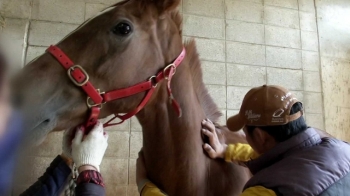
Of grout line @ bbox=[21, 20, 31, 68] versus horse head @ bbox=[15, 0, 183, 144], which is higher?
grout line @ bbox=[21, 20, 31, 68]

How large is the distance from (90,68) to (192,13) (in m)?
1.91

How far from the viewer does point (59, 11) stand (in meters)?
2.62

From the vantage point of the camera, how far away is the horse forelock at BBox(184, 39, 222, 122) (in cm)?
157

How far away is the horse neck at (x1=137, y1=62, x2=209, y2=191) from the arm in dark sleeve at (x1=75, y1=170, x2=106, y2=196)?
32 cm

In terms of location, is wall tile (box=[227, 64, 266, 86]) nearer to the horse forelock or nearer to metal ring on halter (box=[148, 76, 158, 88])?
the horse forelock

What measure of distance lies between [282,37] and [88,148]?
8.32 feet

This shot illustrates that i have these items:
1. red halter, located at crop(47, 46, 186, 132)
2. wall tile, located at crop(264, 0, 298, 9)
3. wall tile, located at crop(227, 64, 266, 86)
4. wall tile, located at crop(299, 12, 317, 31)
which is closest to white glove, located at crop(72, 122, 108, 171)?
red halter, located at crop(47, 46, 186, 132)

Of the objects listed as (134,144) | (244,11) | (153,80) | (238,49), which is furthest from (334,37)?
(153,80)

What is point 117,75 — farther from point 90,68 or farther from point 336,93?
point 336,93

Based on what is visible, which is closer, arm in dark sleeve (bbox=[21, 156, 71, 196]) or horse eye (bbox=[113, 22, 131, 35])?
horse eye (bbox=[113, 22, 131, 35])

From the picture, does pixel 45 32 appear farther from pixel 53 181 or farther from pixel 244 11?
pixel 244 11

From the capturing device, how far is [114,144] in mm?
2576

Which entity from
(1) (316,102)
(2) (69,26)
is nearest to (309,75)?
(1) (316,102)

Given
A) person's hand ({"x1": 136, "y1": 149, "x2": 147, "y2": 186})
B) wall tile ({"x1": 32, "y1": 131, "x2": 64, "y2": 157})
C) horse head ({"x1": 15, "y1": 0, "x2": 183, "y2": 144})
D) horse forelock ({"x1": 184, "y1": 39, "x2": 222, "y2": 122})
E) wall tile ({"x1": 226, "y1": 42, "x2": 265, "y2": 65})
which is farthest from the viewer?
wall tile ({"x1": 226, "y1": 42, "x2": 265, "y2": 65})
